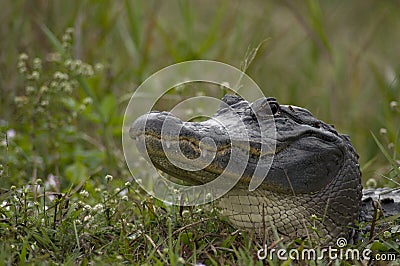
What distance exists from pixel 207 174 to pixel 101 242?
0.54m

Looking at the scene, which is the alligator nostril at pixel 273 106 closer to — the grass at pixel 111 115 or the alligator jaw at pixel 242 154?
the alligator jaw at pixel 242 154

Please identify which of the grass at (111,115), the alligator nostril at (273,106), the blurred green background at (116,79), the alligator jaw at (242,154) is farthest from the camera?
the blurred green background at (116,79)

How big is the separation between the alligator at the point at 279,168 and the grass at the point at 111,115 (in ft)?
0.55

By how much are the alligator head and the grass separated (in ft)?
0.58

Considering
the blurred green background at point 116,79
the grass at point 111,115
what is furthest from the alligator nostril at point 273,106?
the blurred green background at point 116,79

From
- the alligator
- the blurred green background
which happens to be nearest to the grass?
the blurred green background

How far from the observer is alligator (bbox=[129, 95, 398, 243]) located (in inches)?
105

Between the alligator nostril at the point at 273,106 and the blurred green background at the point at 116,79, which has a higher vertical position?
the blurred green background at the point at 116,79

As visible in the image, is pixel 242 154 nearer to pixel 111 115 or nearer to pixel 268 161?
pixel 268 161

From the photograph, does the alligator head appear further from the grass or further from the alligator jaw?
the grass

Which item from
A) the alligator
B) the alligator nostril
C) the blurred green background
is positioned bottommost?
the alligator

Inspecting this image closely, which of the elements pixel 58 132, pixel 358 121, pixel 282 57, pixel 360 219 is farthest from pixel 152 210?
pixel 282 57

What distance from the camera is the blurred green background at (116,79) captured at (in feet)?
14.2

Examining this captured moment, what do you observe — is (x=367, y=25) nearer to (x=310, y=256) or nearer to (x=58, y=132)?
(x=58, y=132)
